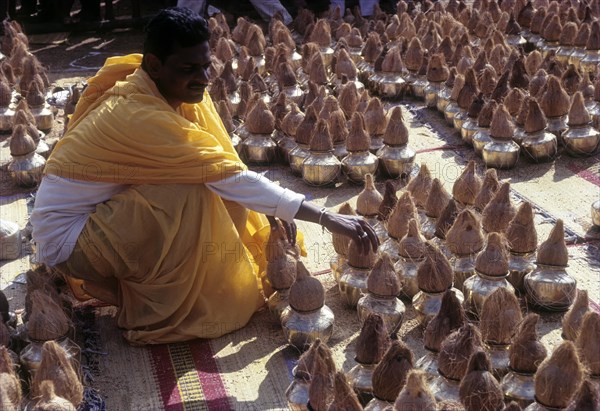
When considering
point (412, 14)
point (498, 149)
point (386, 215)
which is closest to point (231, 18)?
point (412, 14)

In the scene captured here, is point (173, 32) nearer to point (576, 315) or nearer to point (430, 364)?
point (430, 364)

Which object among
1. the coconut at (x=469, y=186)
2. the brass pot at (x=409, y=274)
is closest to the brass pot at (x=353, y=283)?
the brass pot at (x=409, y=274)

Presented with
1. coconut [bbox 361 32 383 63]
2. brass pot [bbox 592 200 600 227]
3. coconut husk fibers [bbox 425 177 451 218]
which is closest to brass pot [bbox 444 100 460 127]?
coconut [bbox 361 32 383 63]

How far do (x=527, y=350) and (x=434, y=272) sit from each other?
0.48 metres

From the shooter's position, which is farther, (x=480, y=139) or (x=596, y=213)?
(x=480, y=139)

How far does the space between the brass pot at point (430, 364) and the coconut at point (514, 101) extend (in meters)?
1.96

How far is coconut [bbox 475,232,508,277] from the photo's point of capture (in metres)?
2.80

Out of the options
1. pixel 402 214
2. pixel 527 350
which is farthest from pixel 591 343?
pixel 402 214

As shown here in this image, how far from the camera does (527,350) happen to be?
234 centimetres

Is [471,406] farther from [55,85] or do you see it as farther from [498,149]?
[55,85]

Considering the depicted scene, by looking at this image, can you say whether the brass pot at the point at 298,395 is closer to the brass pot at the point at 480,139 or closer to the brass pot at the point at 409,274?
the brass pot at the point at 409,274

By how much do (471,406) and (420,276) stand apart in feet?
2.27

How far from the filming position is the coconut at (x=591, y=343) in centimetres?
230

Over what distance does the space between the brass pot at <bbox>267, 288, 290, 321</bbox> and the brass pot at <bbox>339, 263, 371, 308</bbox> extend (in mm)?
216
